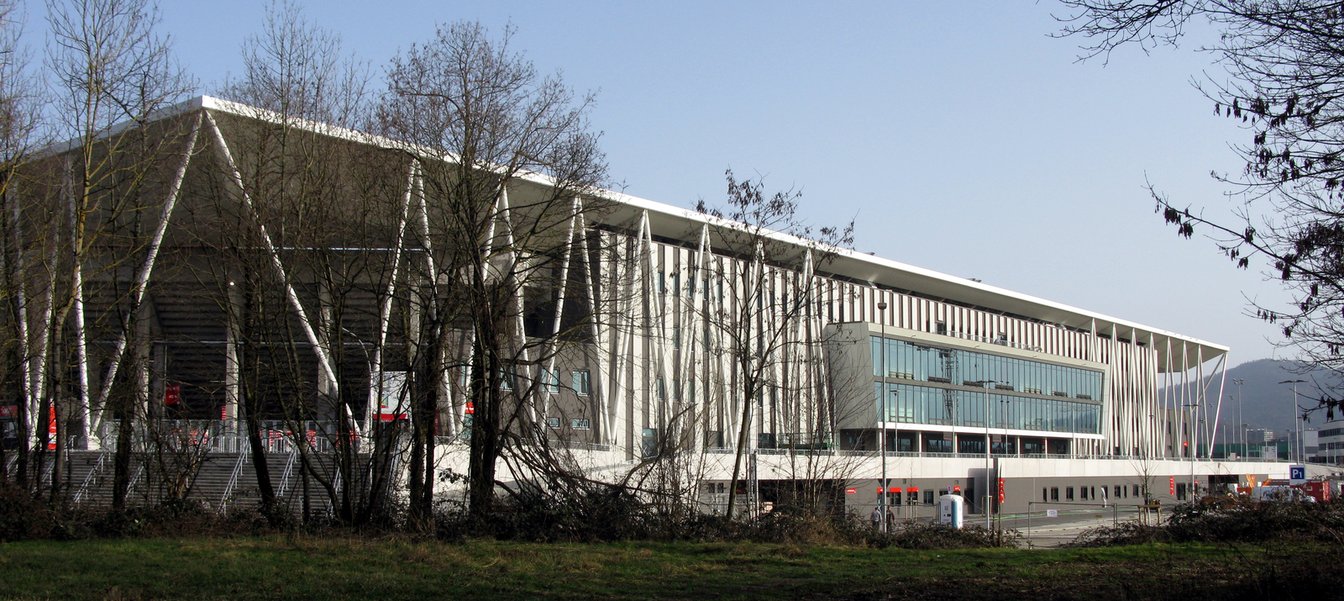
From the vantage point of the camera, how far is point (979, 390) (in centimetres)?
8412

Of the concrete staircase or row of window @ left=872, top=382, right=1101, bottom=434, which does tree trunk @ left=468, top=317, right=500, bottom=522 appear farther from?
row of window @ left=872, top=382, right=1101, bottom=434

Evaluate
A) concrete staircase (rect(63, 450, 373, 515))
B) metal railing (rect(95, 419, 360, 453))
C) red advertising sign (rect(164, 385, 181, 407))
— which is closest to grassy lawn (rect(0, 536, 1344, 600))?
metal railing (rect(95, 419, 360, 453))

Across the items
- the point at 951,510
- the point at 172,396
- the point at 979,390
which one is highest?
the point at 979,390

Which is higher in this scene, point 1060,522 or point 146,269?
point 146,269

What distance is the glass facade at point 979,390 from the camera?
252 feet

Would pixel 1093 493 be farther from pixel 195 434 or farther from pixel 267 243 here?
pixel 267 243

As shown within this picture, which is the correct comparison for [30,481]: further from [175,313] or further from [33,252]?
[175,313]

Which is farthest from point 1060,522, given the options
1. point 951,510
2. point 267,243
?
point 267,243

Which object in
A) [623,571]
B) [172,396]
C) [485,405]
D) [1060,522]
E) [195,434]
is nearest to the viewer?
[623,571]

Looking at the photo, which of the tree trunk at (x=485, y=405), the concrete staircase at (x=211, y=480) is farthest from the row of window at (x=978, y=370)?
the tree trunk at (x=485, y=405)

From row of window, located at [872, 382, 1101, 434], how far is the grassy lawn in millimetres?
53741

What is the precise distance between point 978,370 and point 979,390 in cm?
148

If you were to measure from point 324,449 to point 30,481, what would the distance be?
43.4 feet

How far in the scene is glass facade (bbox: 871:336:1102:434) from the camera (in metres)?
76.9
